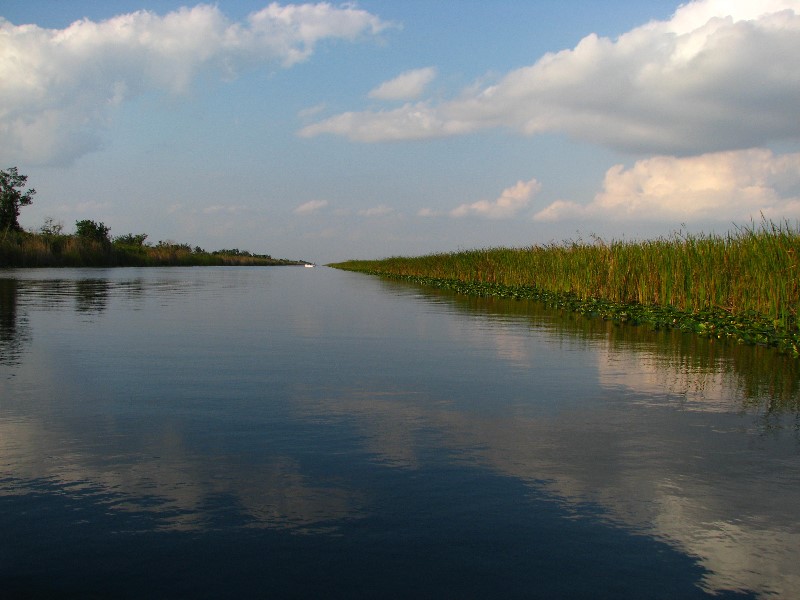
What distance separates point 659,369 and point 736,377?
2.87 feet

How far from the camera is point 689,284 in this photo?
15766mm

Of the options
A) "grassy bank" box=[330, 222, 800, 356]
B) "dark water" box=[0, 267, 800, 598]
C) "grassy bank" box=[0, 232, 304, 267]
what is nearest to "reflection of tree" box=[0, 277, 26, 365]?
"dark water" box=[0, 267, 800, 598]

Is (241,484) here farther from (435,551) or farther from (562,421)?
(562,421)

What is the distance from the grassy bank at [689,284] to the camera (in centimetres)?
1221

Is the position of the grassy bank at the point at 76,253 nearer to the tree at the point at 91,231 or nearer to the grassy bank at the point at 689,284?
the tree at the point at 91,231

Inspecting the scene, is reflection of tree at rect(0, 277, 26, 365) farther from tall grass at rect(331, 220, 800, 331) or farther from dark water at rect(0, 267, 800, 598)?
tall grass at rect(331, 220, 800, 331)

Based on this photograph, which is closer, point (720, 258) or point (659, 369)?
point (659, 369)

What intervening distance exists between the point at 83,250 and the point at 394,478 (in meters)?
61.8

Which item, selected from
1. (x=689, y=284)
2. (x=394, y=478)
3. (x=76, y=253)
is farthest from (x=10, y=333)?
(x=76, y=253)

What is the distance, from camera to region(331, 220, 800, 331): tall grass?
491 inches

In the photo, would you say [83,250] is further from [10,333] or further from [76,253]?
[10,333]

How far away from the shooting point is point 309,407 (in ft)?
19.5

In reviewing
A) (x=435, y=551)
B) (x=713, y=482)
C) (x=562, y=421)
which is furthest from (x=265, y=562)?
(x=562, y=421)

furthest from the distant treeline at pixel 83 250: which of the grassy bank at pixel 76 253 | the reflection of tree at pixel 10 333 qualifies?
the reflection of tree at pixel 10 333
